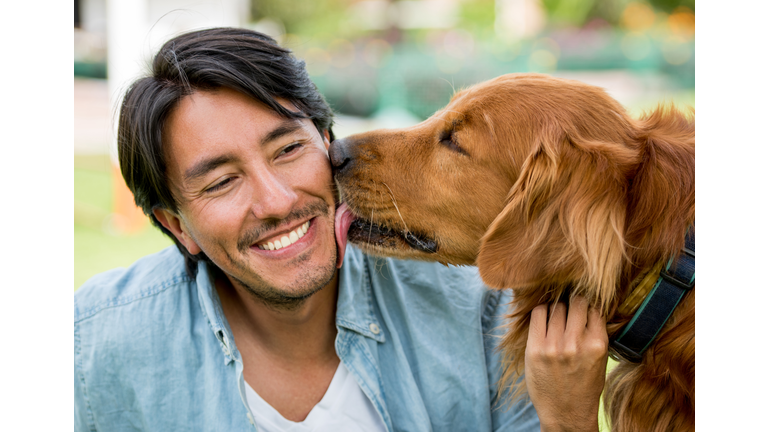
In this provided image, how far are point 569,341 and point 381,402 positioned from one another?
2.84 feet

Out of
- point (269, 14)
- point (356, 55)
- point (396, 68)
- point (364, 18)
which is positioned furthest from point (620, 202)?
point (364, 18)

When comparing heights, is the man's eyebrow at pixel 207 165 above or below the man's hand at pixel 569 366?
above

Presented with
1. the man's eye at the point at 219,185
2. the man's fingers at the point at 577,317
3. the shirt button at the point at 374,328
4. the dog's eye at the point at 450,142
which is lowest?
the shirt button at the point at 374,328

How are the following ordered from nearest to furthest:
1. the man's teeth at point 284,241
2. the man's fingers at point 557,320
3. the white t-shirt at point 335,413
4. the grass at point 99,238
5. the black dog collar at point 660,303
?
the black dog collar at point 660,303 < the man's fingers at point 557,320 < the man's teeth at point 284,241 < the white t-shirt at point 335,413 < the grass at point 99,238

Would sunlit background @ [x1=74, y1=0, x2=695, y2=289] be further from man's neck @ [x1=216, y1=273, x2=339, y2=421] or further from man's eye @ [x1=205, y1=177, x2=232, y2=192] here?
man's neck @ [x1=216, y1=273, x2=339, y2=421]

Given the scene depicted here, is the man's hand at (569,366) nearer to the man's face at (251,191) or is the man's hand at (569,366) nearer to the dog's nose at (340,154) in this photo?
the man's face at (251,191)

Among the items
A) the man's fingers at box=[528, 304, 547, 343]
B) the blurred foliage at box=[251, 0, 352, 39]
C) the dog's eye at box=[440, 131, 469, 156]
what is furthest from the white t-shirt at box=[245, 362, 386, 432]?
the blurred foliage at box=[251, 0, 352, 39]

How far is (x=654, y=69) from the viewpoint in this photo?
1791cm

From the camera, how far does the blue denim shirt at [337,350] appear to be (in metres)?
2.42

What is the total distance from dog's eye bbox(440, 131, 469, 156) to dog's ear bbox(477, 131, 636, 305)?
33 cm

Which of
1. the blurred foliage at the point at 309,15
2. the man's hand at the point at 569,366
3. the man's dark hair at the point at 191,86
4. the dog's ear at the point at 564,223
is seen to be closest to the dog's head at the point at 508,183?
the dog's ear at the point at 564,223

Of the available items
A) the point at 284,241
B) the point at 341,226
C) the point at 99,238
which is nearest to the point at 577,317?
A: the point at 341,226

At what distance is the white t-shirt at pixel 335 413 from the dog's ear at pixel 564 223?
860 mm

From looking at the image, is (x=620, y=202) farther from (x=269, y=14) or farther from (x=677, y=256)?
(x=269, y=14)
